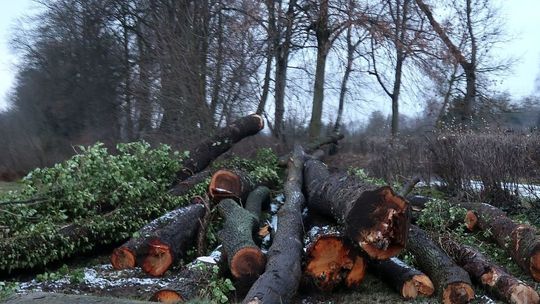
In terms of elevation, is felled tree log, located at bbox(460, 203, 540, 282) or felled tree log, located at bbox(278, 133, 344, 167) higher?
felled tree log, located at bbox(278, 133, 344, 167)

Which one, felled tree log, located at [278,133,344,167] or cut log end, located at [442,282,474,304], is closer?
cut log end, located at [442,282,474,304]

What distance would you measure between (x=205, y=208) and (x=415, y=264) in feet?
10.4

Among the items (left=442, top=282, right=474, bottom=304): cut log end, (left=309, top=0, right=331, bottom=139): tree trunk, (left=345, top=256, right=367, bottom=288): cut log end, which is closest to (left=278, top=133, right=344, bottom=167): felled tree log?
(left=309, top=0, right=331, bottom=139): tree trunk

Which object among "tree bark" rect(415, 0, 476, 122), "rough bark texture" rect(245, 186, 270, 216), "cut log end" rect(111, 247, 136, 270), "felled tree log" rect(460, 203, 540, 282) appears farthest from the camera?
"tree bark" rect(415, 0, 476, 122)

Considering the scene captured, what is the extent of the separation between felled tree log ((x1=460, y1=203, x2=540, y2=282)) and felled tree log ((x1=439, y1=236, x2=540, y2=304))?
456 millimetres

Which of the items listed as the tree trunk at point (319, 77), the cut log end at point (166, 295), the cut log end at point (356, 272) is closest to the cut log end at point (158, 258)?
the cut log end at point (166, 295)

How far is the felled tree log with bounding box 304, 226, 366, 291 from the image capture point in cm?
616

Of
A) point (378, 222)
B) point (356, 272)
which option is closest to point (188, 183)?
point (356, 272)

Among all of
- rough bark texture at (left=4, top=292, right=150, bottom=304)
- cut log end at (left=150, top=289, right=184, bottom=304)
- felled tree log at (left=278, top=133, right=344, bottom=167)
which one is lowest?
cut log end at (left=150, top=289, right=184, bottom=304)

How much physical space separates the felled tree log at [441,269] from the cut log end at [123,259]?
3.47 m

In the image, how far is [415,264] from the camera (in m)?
6.76

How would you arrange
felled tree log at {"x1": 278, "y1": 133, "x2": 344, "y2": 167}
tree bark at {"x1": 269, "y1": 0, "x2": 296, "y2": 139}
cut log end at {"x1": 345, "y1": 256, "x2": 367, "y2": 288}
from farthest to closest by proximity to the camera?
1. tree bark at {"x1": 269, "y1": 0, "x2": 296, "y2": 139}
2. felled tree log at {"x1": 278, "y1": 133, "x2": 344, "y2": 167}
3. cut log end at {"x1": 345, "y1": 256, "x2": 367, "y2": 288}

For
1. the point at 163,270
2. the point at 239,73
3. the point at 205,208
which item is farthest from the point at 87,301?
the point at 239,73

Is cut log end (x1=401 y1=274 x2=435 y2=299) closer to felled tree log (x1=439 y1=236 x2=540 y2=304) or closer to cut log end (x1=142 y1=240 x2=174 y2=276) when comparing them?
felled tree log (x1=439 y1=236 x2=540 y2=304)
